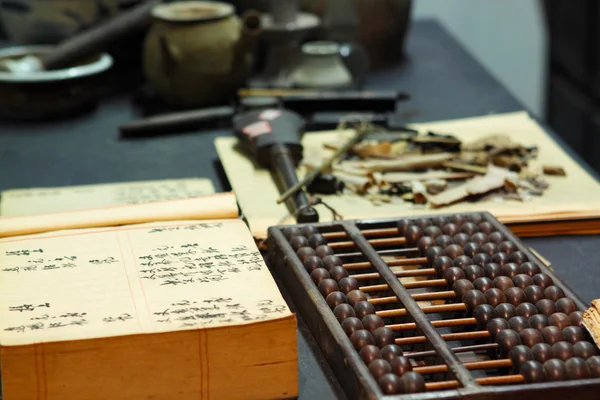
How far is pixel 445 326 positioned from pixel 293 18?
120cm

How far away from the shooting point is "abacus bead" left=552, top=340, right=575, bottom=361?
3.24 ft

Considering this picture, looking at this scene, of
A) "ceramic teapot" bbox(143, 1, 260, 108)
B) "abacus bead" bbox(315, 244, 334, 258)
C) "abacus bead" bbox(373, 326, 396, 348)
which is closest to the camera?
"abacus bead" bbox(373, 326, 396, 348)

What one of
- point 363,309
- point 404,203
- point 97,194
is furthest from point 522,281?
point 97,194

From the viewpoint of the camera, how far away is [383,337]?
1.02 metres

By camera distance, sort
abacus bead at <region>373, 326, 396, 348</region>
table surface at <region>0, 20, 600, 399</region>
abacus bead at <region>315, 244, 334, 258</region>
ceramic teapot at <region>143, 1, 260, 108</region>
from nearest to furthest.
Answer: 1. abacus bead at <region>373, 326, 396, 348</region>
2. abacus bead at <region>315, 244, 334, 258</region>
3. table surface at <region>0, 20, 600, 399</region>
4. ceramic teapot at <region>143, 1, 260, 108</region>

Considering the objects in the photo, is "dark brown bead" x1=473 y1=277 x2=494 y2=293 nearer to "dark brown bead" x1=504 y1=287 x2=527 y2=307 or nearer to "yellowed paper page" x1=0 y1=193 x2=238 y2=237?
"dark brown bead" x1=504 y1=287 x2=527 y2=307

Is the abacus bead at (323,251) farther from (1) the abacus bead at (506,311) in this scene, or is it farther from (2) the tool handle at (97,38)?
(2) the tool handle at (97,38)

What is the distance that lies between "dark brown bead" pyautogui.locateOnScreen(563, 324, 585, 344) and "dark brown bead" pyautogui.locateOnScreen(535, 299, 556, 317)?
0.05 meters

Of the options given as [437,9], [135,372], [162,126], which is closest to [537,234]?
[135,372]

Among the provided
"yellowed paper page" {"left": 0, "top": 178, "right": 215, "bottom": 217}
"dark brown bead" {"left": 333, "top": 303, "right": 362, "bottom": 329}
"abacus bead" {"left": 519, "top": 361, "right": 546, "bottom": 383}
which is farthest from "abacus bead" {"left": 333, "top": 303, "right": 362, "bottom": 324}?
"yellowed paper page" {"left": 0, "top": 178, "right": 215, "bottom": 217}

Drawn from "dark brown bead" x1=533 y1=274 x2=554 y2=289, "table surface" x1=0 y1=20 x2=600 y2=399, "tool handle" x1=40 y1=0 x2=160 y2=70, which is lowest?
"table surface" x1=0 y1=20 x2=600 y2=399

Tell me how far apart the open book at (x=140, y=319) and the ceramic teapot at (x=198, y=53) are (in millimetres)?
878

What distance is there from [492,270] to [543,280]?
0.22 feet

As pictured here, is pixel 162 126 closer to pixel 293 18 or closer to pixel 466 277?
pixel 293 18
